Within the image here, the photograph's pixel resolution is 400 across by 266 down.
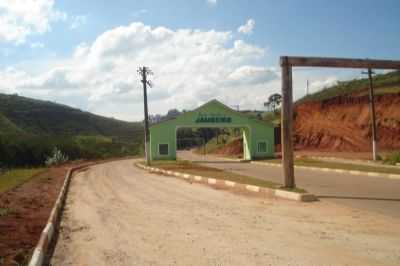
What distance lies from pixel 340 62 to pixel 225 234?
8.87 m

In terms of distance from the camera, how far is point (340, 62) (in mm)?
14969

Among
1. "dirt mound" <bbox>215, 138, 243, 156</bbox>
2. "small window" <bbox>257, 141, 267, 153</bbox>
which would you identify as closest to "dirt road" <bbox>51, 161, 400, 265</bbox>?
"small window" <bbox>257, 141, 267, 153</bbox>

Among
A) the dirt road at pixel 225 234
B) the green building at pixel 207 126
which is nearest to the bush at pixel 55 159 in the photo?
the green building at pixel 207 126

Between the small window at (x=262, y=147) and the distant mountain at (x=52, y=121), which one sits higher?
the distant mountain at (x=52, y=121)

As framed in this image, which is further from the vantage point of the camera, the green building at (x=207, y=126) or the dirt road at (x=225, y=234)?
the green building at (x=207, y=126)

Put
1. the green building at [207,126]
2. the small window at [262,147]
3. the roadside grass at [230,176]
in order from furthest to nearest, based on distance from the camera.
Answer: the small window at [262,147] → the green building at [207,126] → the roadside grass at [230,176]

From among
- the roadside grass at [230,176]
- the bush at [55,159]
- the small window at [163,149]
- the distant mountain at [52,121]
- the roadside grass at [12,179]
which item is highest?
the distant mountain at [52,121]

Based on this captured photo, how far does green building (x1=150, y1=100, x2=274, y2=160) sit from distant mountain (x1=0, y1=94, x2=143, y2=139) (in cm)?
3160

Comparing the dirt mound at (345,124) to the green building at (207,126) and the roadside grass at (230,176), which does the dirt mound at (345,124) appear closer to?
the green building at (207,126)

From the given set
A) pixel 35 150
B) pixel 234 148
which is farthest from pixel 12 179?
pixel 234 148

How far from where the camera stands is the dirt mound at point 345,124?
44531mm

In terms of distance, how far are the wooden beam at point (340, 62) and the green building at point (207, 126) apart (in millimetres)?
31182

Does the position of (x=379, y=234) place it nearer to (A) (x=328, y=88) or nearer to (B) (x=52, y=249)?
(B) (x=52, y=249)

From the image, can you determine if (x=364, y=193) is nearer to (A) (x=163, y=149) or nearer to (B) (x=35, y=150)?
(A) (x=163, y=149)
